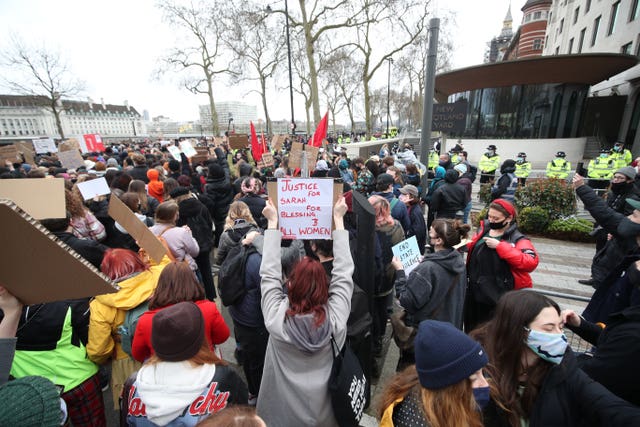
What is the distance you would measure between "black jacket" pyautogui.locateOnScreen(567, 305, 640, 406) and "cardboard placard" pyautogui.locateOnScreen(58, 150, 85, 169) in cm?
990

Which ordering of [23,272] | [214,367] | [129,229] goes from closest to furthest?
[23,272] < [214,367] < [129,229]

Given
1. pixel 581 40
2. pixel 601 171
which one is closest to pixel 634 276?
pixel 601 171

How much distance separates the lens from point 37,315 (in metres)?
1.91

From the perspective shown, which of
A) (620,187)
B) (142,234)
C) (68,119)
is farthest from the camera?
(68,119)

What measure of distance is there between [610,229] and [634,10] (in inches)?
1047

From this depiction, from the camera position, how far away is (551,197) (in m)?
7.07

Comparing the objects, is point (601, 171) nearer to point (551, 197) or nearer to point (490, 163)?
point (490, 163)

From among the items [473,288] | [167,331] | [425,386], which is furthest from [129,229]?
[473,288]

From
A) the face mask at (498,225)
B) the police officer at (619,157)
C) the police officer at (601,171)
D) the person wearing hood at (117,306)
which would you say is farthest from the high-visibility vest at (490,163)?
the person wearing hood at (117,306)

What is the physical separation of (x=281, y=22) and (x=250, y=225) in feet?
76.6

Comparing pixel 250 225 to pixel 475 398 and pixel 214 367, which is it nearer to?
pixel 214 367

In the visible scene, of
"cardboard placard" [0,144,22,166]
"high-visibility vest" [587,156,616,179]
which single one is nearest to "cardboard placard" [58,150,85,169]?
"cardboard placard" [0,144,22,166]

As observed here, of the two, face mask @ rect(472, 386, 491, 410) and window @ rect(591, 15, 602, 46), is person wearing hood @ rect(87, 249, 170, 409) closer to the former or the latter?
face mask @ rect(472, 386, 491, 410)

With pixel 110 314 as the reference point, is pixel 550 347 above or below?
above
